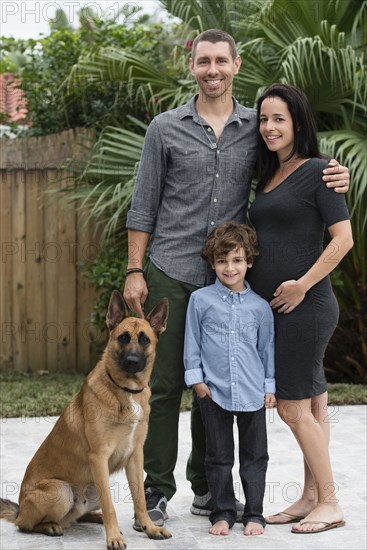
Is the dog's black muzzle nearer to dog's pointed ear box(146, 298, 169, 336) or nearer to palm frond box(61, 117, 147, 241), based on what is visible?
dog's pointed ear box(146, 298, 169, 336)

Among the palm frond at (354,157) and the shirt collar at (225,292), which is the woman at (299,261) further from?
the palm frond at (354,157)

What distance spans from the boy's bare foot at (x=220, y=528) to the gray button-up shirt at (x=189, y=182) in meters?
1.13

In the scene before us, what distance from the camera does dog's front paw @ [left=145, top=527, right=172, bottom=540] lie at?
4.14 meters

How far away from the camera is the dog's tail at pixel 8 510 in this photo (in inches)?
168

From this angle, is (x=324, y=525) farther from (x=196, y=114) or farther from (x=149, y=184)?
(x=196, y=114)

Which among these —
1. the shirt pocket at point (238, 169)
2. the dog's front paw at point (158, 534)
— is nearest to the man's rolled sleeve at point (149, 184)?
the shirt pocket at point (238, 169)

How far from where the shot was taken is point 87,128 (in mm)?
8664

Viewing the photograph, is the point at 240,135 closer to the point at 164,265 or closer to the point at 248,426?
the point at 164,265

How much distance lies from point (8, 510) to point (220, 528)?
1005 mm

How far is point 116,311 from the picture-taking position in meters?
4.16

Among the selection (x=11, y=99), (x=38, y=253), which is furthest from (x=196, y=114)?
(x=11, y=99)

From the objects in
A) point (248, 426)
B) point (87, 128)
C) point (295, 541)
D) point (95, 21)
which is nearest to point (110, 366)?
point (248, 426)

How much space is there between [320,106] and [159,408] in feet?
13.5

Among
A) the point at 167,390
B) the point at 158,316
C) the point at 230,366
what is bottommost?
the point at 167,390
